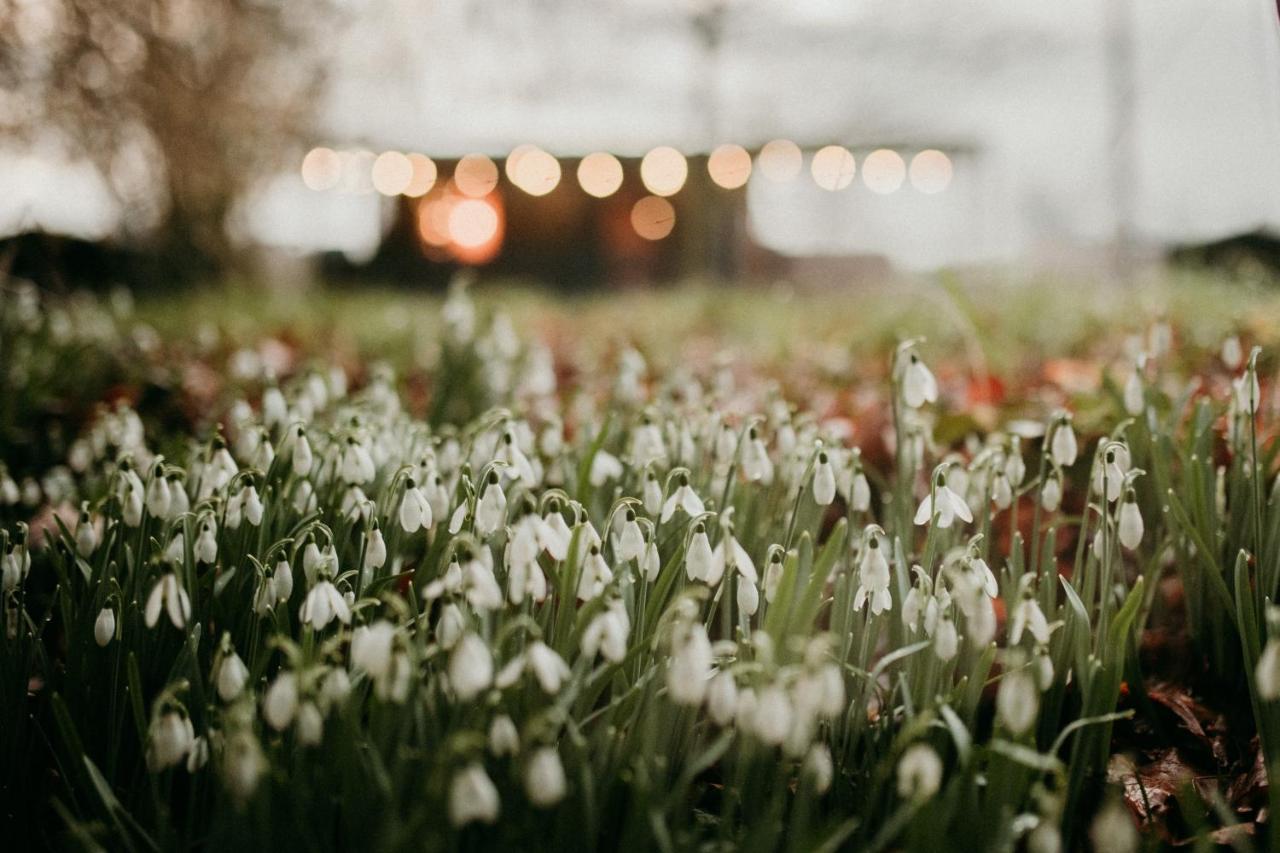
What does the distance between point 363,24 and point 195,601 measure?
6880mm

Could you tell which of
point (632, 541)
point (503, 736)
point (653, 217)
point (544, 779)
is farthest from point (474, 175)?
point (544, 779)

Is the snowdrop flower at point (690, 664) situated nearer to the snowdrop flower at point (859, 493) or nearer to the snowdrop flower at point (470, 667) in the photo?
the snowdrop flower at point (470, 667)

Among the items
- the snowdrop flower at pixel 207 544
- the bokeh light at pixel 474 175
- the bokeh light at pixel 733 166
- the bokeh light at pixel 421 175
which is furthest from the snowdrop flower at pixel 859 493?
the bokeh light at pixel 421 175

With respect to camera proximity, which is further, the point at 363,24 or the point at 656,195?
the point at 656,195

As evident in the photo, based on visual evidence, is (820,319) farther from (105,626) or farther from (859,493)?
(105,626)

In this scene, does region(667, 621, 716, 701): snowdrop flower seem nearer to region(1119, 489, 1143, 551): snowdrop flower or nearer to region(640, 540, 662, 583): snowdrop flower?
region(640, 540, 662, 583): snowdrop flower

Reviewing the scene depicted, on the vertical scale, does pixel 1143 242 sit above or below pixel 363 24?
below

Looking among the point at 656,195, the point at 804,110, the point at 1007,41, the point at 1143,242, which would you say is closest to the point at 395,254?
the point at 656,195

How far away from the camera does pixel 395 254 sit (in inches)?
761

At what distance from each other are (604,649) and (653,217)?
1884 centimetres

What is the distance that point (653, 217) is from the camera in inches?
766

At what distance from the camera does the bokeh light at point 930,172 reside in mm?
19375

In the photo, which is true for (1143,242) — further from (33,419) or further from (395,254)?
(395,254)

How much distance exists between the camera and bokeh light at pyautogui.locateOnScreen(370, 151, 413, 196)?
17969 millimetres
